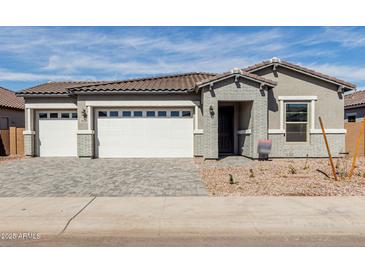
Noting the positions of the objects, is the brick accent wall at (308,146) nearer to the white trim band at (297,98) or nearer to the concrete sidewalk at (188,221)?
the white trim band at (297,98)

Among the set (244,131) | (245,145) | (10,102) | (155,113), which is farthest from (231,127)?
(10,102)

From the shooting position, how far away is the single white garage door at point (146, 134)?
45.9 ft

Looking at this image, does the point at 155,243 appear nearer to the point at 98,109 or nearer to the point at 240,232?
the point at 240,232

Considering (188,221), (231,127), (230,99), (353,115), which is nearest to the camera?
(188,221)

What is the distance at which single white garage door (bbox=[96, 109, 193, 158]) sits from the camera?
45.9 ft

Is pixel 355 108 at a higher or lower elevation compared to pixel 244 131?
higher

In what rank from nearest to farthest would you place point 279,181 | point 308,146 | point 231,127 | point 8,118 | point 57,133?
point 279,181, point 308,146, point 57,133, point 231,127, point 8,118

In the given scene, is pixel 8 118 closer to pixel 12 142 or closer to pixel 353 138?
pixel 12 142

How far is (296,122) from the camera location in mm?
13289

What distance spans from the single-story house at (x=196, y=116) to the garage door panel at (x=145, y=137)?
56 millimetres

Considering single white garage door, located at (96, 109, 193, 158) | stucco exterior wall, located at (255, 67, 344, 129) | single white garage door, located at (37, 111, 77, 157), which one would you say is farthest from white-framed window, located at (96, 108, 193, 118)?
stucco exterior wall, located at (255, 67, 344, 129)

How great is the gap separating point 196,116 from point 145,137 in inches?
121

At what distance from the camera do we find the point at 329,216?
5191mm

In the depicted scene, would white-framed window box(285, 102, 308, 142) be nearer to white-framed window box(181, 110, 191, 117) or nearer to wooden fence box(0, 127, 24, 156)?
white-framed window box(181, 110, 191, 117)
